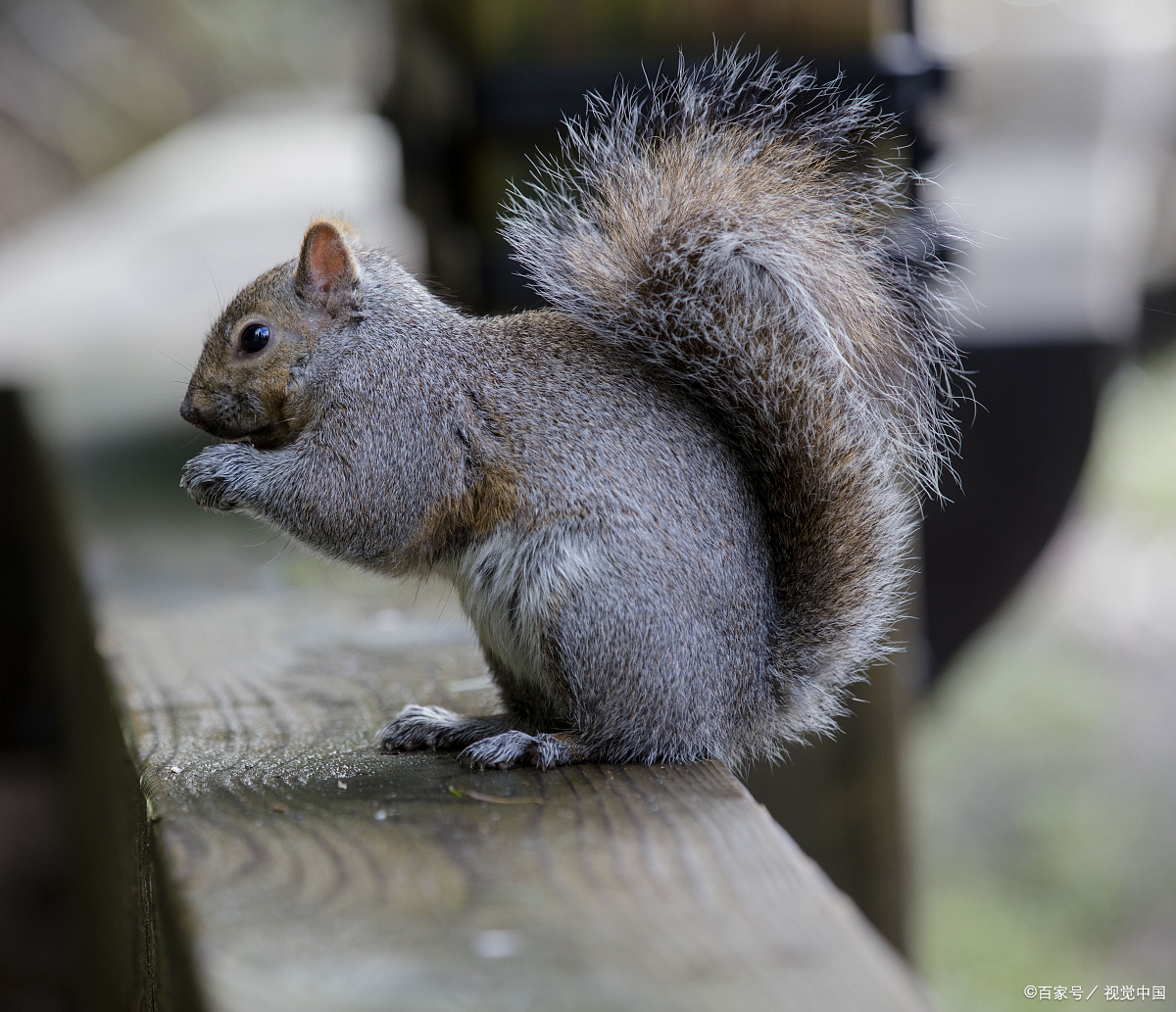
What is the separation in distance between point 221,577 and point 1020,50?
2.38 metres

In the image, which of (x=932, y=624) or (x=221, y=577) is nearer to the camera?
(x=221, y=577)

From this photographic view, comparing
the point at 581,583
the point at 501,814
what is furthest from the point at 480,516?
the point at 501,814

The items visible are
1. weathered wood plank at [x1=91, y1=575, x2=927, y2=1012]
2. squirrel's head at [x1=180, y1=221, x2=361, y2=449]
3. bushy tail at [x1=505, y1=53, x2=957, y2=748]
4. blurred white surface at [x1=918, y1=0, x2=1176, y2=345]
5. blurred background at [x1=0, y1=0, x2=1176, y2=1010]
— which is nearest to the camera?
weathered wood plank at [x1=91, y1=575, x2=927, y2=1012]

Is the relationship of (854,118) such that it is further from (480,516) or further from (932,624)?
(932,624)

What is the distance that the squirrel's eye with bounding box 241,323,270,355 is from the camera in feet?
4.96

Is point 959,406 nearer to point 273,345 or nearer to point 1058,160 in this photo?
point 1058,160

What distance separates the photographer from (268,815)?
1.07 meters

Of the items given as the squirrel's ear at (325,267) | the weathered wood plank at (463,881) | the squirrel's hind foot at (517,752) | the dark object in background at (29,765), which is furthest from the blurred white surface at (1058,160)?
the dark object in background at (29,765)

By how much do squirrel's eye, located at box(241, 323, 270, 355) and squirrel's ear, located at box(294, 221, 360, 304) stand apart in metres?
0.07

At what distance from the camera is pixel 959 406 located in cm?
249

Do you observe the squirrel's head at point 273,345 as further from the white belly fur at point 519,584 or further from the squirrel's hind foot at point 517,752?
the squirrel's hind foot at point 517,752

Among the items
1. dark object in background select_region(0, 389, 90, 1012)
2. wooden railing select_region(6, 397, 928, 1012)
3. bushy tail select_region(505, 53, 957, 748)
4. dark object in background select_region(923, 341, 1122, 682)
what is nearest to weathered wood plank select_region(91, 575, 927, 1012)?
wooden railing select_region(6, 397, 928, 1012)

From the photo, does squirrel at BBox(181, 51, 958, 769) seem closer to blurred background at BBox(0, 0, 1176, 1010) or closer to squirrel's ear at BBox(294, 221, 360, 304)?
squirrel's ear at BBox(294, 221, 360, 304)

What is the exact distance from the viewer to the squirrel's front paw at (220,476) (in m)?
1.45
